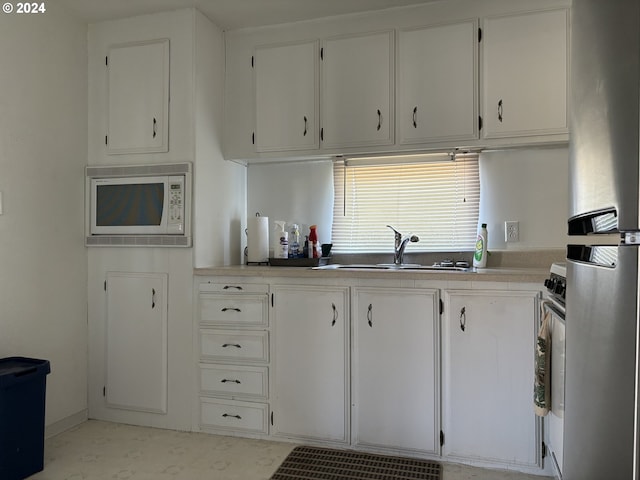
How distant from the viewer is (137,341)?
2768mm

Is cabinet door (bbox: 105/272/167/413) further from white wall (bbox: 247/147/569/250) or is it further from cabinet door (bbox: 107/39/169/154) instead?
white wall (bbox: 247/147/569/250)

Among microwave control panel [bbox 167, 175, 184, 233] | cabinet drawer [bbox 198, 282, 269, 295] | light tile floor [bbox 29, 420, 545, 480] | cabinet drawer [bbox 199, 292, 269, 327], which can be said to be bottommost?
light tile floor [bbox 29, 420, 545, 480]

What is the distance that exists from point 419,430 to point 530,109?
5.68ft

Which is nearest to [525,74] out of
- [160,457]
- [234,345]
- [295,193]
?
[295,193]

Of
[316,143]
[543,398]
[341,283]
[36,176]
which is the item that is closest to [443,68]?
[316,143]

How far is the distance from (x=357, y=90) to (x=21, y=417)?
7.60ft

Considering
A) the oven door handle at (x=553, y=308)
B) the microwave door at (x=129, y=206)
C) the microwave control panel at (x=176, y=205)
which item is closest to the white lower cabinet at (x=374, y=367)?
the oven door handle at (x=553, y=308)

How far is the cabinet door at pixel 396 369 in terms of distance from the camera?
231 cm

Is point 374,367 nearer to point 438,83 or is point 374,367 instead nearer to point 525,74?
point 438,83

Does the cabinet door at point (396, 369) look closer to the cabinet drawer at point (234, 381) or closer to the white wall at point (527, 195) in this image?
the cabinet drawer at point (234, 381)

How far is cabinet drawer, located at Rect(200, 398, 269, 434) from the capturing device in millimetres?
2566

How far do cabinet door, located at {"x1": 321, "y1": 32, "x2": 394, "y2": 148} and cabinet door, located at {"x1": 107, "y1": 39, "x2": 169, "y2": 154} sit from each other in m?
0.92

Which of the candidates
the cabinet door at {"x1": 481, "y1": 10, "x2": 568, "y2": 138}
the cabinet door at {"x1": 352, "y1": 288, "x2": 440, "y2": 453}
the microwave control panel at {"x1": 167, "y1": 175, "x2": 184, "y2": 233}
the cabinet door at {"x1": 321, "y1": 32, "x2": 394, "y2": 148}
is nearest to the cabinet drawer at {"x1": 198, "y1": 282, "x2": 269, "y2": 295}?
the microwave control panel at {"x1": 167, "y1": 175, "x2": 184, "y2": 233}

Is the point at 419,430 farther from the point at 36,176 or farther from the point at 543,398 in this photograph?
the point at 36,176
